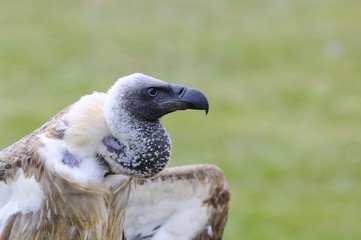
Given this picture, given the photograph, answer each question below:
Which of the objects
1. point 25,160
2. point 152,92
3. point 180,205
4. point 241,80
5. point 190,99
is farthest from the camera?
point 241,80

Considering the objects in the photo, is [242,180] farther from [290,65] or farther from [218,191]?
[218,191]

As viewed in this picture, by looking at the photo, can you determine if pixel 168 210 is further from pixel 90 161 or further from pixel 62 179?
pixel 62 179

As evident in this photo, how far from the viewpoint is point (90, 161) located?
23.6 ft

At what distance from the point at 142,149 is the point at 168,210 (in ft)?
5.98

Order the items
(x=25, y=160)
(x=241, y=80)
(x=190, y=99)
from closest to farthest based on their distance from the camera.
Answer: (x=190, y=99), (x=25, y=160), (x=241, y=80)

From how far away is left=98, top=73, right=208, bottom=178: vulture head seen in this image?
698 centimetres

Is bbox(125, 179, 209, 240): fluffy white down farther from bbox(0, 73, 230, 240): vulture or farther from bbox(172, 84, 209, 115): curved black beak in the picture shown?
bbox(172, 84, 209, 115): curved black beak

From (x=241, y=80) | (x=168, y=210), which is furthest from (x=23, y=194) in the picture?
(x=241, y=80)

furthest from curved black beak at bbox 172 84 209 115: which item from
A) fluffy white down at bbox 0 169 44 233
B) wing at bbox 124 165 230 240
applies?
wing at bbox 124 165 230 240

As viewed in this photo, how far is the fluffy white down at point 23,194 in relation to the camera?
7137 millimetres

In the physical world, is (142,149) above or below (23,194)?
above

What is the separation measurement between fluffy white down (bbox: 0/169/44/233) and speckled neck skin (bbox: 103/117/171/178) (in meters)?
0.48

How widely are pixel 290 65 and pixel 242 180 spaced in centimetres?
561

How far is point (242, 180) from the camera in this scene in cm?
A: 1570
